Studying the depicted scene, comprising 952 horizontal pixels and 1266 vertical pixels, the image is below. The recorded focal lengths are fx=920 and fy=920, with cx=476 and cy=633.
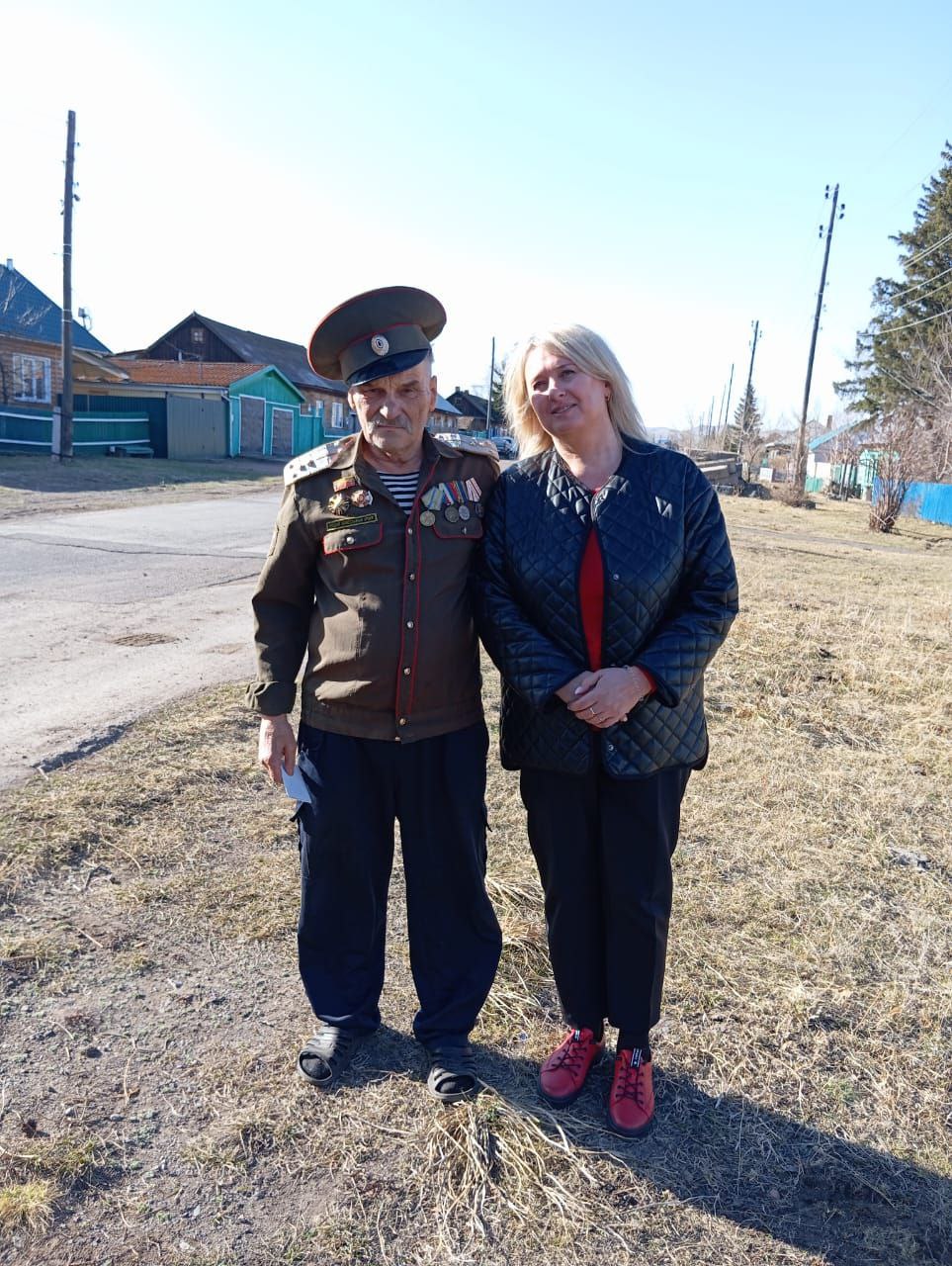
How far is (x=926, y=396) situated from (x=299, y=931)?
126ft

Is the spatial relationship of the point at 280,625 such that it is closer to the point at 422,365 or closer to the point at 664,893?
the point at 422,365

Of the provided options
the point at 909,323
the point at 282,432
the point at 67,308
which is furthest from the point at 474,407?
the point at 67,308

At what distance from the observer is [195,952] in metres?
2.86

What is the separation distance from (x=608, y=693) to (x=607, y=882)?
528 mm

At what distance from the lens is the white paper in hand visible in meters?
2.40

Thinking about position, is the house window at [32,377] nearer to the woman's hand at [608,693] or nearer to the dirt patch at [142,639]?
the dirt patch at [142,639]

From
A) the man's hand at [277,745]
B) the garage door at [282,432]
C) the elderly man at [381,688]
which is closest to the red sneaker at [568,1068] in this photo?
the elderly man at [381,688]

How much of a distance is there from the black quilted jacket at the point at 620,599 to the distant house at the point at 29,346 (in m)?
26.8

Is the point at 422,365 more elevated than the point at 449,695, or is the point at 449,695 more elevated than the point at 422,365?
the point at 422,365

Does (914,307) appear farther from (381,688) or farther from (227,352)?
(381,688)

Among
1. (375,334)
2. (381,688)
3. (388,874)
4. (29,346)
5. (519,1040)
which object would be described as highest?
(29,346)

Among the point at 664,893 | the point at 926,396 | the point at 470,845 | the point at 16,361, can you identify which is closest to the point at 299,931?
the point at 470,845

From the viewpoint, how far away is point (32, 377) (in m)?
27.0

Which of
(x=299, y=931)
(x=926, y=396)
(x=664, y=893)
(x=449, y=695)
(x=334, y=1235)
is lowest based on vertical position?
(x=334, y=1235)
